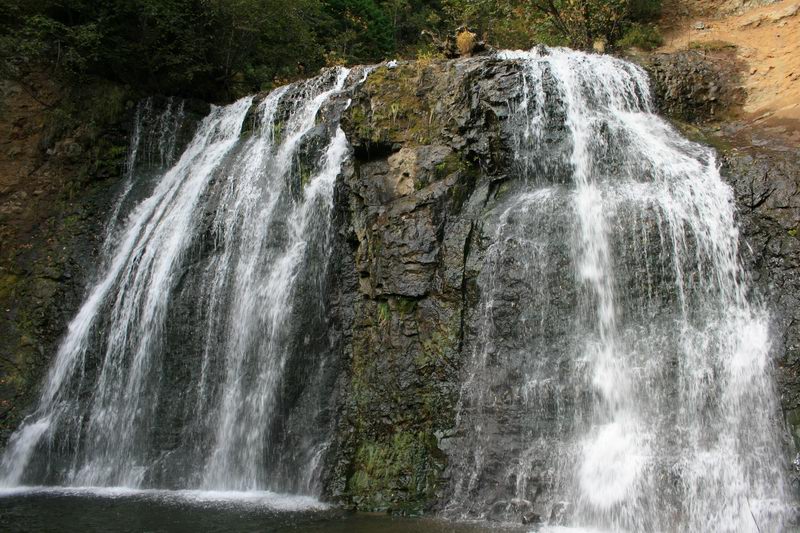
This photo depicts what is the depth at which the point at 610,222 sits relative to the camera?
910cm

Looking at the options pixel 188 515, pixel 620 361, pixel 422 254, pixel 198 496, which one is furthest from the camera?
pixel 422 254

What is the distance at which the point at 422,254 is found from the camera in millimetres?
9734

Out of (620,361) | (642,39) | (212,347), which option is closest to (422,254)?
(620,361)

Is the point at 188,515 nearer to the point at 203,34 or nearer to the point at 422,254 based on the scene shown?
the point at 422,254

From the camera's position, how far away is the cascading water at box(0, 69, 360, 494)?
1011 cm

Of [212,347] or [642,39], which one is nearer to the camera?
[212,347]

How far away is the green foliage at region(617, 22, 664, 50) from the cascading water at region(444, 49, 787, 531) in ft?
21.5

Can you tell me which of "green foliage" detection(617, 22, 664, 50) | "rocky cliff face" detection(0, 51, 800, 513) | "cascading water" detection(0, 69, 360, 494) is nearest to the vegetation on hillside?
"green foliage" detection(617, 22, 664, 50)

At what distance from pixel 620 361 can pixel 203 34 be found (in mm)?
14351

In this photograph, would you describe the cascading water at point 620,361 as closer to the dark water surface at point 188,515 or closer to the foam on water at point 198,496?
the dark water surface at point 188,515

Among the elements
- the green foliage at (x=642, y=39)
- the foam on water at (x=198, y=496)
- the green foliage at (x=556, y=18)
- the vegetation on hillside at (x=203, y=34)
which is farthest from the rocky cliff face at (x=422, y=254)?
the vegetation on hillside at (x=203, y=34)

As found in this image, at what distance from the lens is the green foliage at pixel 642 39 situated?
15727 millimetres

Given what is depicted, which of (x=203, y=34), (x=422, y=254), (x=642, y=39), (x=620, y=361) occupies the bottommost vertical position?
(x=620, y=361)

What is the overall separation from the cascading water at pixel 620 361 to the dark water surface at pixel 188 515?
102 centimetres
